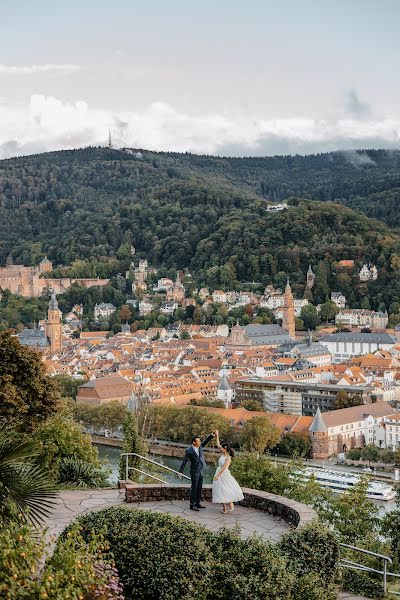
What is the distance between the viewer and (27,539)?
2.93 metres

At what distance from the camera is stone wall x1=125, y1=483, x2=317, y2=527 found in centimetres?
437

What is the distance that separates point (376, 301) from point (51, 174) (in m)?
41.6

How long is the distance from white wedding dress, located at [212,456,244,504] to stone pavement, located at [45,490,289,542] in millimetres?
74

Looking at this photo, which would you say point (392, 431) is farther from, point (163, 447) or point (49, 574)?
point (49, 574)

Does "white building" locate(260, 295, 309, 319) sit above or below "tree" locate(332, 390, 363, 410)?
above

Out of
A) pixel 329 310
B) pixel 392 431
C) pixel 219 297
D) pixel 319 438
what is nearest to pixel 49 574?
pixel 319 438

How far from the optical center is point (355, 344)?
4231cm

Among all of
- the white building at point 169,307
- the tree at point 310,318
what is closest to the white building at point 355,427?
the tree at point 310,318

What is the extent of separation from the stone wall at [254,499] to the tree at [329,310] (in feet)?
145

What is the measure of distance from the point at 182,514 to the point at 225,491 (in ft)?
0.86

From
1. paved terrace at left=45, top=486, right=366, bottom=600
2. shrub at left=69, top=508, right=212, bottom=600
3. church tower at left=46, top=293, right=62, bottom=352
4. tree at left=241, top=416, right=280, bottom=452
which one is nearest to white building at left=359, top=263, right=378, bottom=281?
church tower at left=46, top=293, right=62, bottom=352

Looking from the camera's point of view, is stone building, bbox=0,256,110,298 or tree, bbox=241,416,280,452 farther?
stone building, bbox=0,256,110,298

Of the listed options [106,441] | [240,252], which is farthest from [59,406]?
[240,252]

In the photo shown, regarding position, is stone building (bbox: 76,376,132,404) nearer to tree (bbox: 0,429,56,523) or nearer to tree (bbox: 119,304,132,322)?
tree (bbox: 119,304,132,322)
